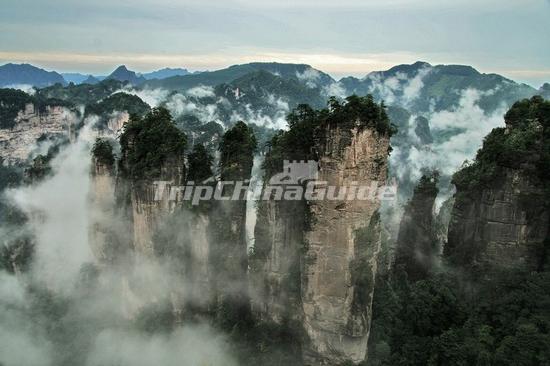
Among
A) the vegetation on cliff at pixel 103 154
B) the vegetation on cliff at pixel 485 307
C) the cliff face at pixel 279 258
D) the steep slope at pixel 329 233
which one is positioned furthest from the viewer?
the vegetation on cliff at pixel 103 154

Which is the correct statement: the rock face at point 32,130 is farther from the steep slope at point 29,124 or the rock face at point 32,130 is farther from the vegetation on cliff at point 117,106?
the vegetation on cliff at point 117,106

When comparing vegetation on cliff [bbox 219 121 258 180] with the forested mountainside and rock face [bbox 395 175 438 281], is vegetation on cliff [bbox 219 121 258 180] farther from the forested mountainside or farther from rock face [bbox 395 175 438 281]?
rock face [bbox 395 175 438 281]

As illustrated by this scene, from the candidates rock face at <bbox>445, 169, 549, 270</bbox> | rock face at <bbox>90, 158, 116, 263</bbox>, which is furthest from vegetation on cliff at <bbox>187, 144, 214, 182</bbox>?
rock face at <bbox>445, 169, 549, 270</bbox>

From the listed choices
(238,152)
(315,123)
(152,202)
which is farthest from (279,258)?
(152,202)

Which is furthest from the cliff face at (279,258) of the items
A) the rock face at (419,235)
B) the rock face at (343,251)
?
the rock face at (419,235)

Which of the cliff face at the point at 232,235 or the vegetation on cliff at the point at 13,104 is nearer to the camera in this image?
the cliff face at the point at 232,235

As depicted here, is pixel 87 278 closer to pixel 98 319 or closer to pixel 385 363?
pixel 98 319

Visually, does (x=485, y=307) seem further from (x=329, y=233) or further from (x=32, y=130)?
(x=32, y=130)
